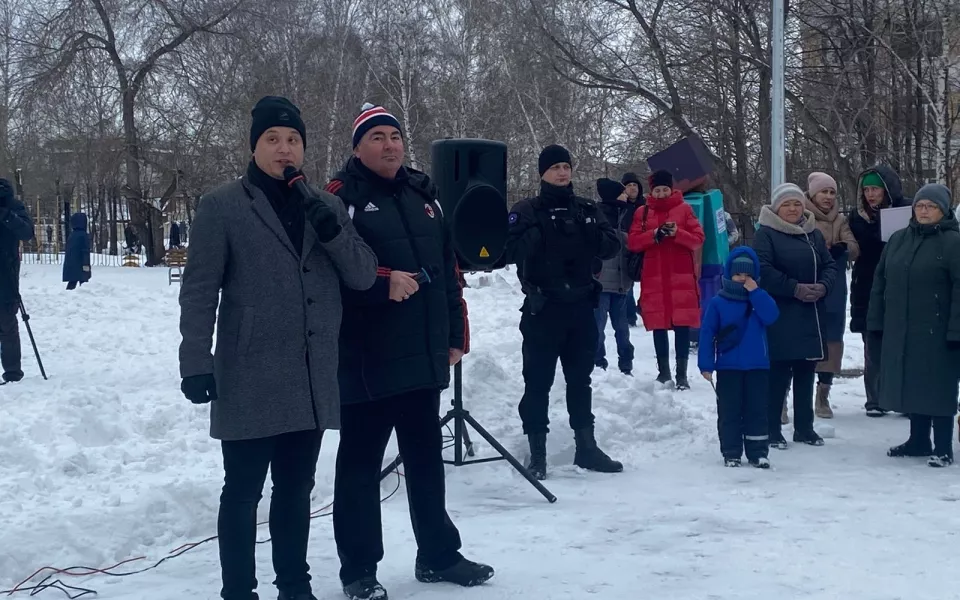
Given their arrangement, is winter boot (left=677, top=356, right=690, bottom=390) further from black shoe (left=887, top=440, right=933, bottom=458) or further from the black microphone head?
the black microphone head

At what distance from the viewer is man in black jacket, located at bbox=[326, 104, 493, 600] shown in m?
4.29

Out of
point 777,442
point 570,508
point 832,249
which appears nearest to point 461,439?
point 570,508

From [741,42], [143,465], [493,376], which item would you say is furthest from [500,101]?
[143,465]

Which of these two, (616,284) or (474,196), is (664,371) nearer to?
(616,284)

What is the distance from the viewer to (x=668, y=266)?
9.05 meters

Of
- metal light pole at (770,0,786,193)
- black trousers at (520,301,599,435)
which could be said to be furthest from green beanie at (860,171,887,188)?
black trousers at (520,301,599,435)

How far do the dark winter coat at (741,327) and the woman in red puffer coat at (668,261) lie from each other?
172 cm

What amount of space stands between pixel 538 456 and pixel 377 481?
89.6 inches

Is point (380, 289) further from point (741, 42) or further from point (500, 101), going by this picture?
point (500, 101)

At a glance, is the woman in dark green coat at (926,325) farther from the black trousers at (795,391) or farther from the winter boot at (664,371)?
the winter boot at (664,371)

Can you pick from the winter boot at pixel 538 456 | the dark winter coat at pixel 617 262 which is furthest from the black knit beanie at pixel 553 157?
the dark winter coat at pixel 617 262

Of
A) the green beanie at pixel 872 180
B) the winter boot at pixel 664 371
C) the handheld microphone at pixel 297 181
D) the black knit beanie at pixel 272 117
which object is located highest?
the green beanie at pixel 872 180

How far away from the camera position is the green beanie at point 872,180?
8.18 m

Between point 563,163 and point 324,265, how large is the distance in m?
2.77
